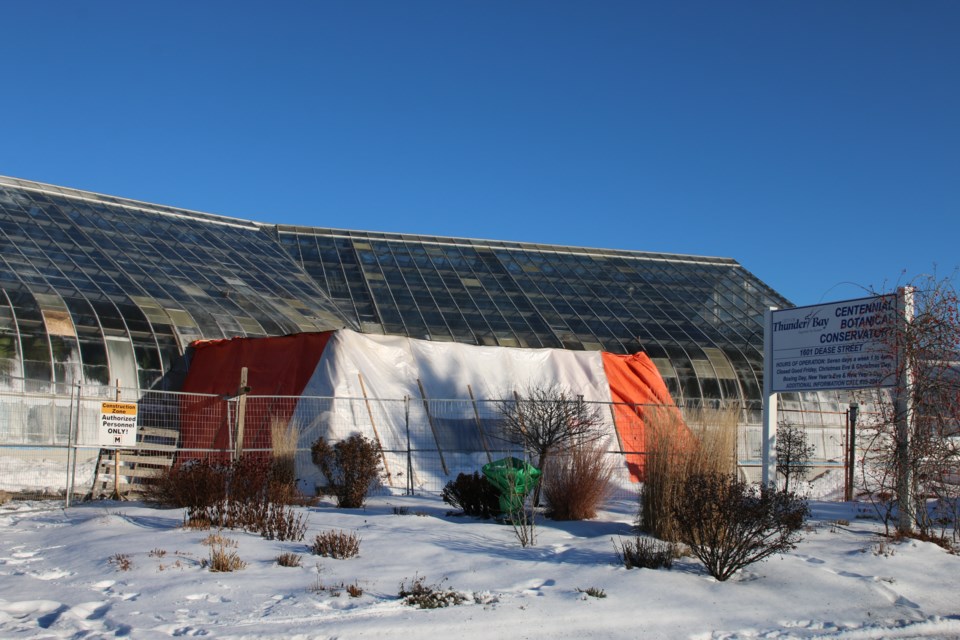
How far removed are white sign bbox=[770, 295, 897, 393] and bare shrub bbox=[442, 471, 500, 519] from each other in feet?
16.1

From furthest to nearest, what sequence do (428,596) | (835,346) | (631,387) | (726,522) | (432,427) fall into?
1. (631,387)
2. (432,427)
3. (835,346)
4. (726,522)
5. (428,596)

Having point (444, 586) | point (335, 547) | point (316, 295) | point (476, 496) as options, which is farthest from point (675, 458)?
point (316, 295)

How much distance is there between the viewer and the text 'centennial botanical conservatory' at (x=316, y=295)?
2105 centimetres

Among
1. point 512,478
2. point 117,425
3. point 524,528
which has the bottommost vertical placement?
point 524,528

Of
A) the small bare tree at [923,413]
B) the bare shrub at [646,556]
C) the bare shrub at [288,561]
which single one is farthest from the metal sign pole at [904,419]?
A: the bare shrub at [288,561]

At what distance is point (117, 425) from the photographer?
518 inches

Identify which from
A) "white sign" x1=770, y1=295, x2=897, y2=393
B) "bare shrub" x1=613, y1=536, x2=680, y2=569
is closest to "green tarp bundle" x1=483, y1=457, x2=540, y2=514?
"bare shrub" x1=613, y1=536, x2=680, y2=569

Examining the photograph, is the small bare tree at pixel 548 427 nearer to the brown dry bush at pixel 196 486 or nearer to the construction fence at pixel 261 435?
the construction fence at pixel 261 435

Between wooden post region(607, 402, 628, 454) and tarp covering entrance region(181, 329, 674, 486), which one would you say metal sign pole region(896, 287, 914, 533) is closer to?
tarp covering entrance region(181, 329, 674, 486)

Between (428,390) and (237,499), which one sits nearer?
(237,499)

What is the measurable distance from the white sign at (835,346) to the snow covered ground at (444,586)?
2.51 m

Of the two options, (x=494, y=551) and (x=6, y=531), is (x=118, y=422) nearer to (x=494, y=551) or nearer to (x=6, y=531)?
(x=6, y=531)

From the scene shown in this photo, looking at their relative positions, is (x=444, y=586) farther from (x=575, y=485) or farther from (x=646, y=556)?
(x=575, y=485)

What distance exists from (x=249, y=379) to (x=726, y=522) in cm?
1314
